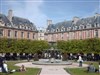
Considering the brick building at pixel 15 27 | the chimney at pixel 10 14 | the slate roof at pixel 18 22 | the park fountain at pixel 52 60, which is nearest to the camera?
the park fountain at pixel 52 60

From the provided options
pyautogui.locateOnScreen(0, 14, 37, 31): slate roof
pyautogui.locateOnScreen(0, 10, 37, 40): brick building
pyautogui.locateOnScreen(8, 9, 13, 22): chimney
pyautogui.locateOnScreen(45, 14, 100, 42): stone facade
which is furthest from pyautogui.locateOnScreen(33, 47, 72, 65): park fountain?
pyautogui.locateOnScreen(8, 9, 13, 22): chimney

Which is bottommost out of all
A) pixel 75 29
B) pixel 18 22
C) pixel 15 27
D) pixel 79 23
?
pixel 75 29

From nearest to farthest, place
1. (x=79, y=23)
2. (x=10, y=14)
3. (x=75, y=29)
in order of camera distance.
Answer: (x=10, y=14) < (x=79, y=23) < (x=75, y=29)

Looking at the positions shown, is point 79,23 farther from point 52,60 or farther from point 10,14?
point 52,60

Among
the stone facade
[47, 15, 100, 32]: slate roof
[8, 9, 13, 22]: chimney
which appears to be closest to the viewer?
the stone facade

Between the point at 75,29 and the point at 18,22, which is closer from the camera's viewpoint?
the point at 18,22

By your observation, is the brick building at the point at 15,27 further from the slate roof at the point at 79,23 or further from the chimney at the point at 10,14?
the slate roof at the point at 79,23

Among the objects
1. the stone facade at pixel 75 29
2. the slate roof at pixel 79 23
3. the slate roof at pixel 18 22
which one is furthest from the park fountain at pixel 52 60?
the slate roof at pixel 79 23

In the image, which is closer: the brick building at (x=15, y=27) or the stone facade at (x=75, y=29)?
the brick building at (x=15, y=27)

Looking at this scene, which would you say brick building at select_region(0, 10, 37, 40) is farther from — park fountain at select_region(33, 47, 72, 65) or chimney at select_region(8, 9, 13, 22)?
park fountain at select_region(33, 47, 72, 65)

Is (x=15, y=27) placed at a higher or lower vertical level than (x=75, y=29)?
higher

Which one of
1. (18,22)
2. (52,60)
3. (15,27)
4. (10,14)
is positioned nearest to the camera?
(52,60)

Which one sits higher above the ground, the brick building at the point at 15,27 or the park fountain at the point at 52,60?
the brick building at the point at 15,27

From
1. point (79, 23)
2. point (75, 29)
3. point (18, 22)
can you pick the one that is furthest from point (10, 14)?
point (79, 23)
